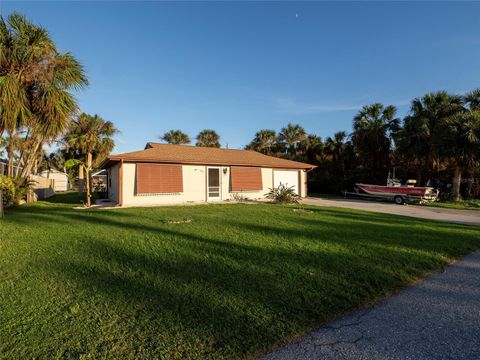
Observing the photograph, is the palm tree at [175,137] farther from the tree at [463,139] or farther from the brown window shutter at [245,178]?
the tree at [463,139]

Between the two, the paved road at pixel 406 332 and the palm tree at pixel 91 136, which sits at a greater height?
the palm tree at pixel 91 136

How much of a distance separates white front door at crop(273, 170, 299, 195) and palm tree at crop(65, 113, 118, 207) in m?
15.9

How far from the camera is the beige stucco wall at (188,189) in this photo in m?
13.7

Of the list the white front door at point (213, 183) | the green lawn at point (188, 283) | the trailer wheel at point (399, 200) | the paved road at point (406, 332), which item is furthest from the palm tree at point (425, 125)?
the paved road at point (406, 332)

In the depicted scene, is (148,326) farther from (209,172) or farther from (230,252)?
(209,172)

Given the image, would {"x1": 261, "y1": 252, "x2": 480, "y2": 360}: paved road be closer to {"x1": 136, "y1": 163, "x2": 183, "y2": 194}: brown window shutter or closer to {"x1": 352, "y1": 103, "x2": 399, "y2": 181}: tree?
{"x1": 136, "y1": 163, "x2": 183, "y2": 194}: brown window shutter

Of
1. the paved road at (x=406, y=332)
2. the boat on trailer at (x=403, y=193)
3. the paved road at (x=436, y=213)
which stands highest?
the boat on trailer at (x=403, y=193)

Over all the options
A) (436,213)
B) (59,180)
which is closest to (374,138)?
(436,213)

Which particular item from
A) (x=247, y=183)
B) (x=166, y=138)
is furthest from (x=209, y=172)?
(x=166, y=138)

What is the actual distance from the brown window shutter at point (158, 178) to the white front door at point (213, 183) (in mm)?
1752

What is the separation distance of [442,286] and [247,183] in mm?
13369

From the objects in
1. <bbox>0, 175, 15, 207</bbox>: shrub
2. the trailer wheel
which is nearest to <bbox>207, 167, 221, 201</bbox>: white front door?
<bbox>0, 175, 15, 207</bbox>: shrub

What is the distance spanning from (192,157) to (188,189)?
176 centimetres

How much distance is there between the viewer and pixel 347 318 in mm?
3033
